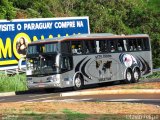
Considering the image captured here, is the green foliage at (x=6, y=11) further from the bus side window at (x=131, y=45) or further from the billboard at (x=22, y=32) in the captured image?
the bus side window at (x=131, y=45)

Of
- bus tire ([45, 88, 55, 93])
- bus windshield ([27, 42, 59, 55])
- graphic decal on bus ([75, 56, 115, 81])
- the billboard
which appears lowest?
bus tire ([45, 88, 55, 93])

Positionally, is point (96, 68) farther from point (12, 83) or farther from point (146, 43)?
point (146, 43)

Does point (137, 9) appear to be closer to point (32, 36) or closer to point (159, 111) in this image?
point (32, 36)

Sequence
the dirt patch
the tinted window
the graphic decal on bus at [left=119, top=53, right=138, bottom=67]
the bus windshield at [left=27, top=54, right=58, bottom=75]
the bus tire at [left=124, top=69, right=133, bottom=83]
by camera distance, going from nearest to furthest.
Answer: the dirt patch
the bus windshield at [left=27, top=54, right=58, bottom=75]
the tinted window
the graphic decal on bus at [left=119, top=53, right=138, bottom=67]
the bus tire at [left=124, top=69, right=133, bottom=83]

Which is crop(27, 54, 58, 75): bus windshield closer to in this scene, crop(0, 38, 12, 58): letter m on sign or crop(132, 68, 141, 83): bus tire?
crop(0, 38, 12, 58): letter m on sign

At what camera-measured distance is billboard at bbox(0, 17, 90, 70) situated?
36.2m

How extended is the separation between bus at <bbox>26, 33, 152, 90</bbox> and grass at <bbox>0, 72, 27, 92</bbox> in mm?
2135

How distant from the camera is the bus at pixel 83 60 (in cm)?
2892

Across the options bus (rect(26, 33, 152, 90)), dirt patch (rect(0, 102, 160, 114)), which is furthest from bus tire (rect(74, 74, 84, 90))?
dirt patch (rect(0, 102, 160, 114))

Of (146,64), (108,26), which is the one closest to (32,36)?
(146,64)

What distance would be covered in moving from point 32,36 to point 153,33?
20.6m

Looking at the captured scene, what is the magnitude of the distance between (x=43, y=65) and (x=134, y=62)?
789cm

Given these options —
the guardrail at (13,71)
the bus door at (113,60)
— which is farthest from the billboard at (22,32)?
the bus door at (113,60)

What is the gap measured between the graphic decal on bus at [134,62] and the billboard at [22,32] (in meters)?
7.38
